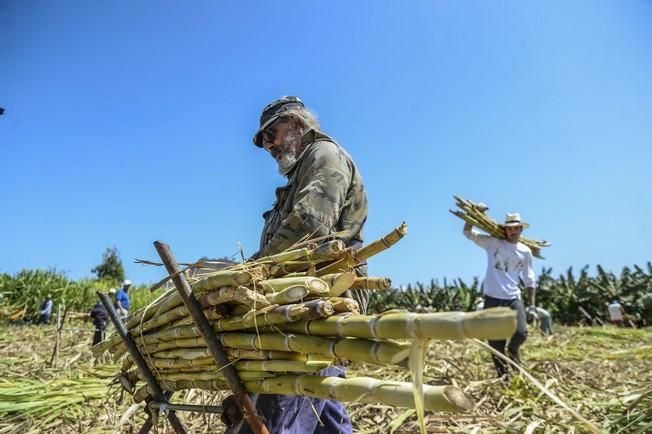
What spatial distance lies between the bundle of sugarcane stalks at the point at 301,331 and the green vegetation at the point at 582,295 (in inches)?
493

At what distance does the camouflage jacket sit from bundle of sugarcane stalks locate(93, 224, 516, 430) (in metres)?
0.25

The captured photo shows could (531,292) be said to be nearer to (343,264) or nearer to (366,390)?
(343,264)

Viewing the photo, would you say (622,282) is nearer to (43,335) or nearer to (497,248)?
(497,248)

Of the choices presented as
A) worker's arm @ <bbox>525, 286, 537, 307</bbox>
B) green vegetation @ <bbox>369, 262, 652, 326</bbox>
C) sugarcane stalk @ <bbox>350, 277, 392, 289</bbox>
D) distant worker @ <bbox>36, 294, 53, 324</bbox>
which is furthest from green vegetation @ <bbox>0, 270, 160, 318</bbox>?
sugarcane stalk @ <bbox>350, 277, 392, 289</bbox>

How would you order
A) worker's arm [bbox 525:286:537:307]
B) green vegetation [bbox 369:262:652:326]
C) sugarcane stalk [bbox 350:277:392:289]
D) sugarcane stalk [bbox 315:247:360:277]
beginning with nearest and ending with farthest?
sugarcane stalk [bbox 315:247:360:277] < sugarcane stalk [bbox 350:277:392:289] < worker's arm [bbox 525:286:537:307] < green vegetation [bbox 369:262:652:326]

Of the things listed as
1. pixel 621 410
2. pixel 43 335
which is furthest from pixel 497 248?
pixel 43 335

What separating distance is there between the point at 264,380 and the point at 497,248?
4.52m

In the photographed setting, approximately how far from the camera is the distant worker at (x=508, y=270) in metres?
5.21

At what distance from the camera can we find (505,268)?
5.38 meters

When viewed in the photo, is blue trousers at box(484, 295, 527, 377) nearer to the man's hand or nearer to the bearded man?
the man's hand

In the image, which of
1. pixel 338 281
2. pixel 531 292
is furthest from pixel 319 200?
pixel 531 292

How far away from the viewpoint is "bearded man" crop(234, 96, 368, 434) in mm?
2020

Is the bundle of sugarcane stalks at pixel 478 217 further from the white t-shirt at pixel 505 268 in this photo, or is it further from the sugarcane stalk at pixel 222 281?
the sugarcane stalk at pixel 222 281

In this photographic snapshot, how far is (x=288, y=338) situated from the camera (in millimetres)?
1416
